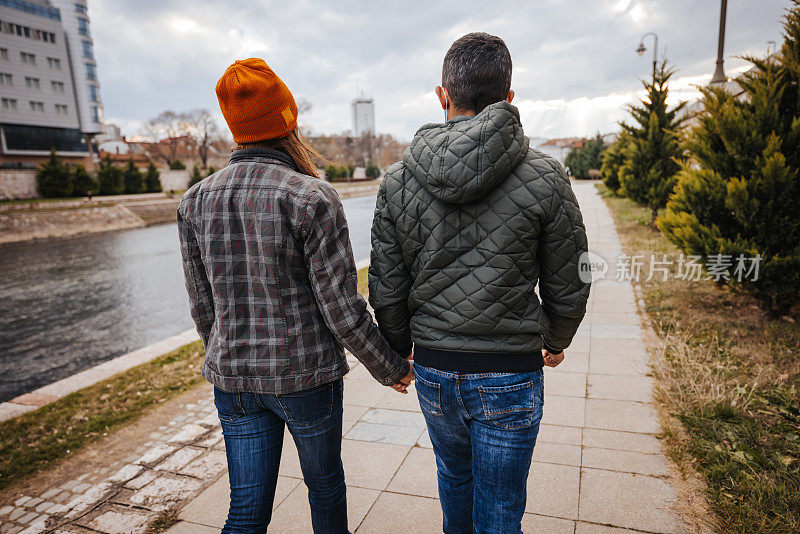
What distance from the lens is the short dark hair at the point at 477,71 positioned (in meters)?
1.49

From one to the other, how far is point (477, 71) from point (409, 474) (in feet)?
7.84

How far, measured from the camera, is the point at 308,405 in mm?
1669

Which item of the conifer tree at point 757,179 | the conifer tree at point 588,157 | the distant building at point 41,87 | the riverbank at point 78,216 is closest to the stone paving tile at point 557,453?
the conifer tree at point 757,179

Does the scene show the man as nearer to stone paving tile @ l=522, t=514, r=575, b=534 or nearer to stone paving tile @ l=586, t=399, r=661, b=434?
stone paving tile @ l=522, t=514, r=575, b=534

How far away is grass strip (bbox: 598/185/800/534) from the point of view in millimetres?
2465

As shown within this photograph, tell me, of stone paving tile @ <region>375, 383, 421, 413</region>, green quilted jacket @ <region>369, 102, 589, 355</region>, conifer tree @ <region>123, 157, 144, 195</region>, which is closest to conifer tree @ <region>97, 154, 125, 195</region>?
conifer tree @ <region>123, 157, 144, 195</region>

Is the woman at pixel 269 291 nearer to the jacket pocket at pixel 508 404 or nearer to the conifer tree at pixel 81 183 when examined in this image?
the jacket pocket at pixel 508 404

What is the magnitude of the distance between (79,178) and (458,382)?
44.5 meters

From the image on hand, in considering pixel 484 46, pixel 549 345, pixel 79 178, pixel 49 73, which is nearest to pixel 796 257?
pixel 549 345

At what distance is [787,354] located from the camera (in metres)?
4.33

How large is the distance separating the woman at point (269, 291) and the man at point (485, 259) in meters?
0.24

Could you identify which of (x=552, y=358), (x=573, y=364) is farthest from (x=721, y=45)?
(x=552, y=358)

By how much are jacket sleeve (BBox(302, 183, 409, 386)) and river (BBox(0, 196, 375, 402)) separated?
598 cm

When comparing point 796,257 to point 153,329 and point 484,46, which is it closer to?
point 484,46
